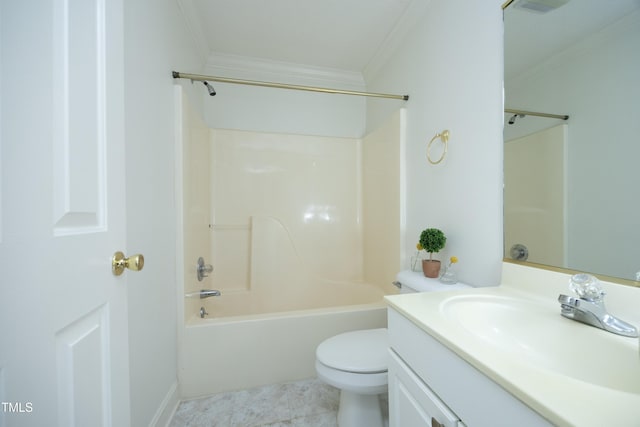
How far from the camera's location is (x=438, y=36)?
132 centimetres

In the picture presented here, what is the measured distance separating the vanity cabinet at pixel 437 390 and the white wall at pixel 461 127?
1.88 feet

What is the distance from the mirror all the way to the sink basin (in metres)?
0.21

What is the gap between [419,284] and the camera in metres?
1.16

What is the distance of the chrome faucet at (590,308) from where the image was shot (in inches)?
22.2

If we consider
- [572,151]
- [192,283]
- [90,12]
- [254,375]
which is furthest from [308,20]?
[254,375]

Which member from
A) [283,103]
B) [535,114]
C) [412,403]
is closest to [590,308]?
[412,403]

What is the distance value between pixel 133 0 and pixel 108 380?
4.35ft

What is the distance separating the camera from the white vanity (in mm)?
373

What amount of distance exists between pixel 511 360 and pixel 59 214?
87cm

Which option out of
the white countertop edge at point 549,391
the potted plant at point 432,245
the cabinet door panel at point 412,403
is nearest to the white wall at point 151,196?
the cabinet door panel at point 412,403

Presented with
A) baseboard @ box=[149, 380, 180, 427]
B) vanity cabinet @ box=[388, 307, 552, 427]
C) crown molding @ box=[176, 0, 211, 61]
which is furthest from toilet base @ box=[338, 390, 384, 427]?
crown molding @ box=[176, 0, 211, 61]

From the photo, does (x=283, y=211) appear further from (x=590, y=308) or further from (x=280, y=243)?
(x=590, y=308)

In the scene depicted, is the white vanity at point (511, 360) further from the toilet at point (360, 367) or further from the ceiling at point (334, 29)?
the ceiling at point (334, 29)

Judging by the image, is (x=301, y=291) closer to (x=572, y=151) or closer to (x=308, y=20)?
(x=572, y=151)
